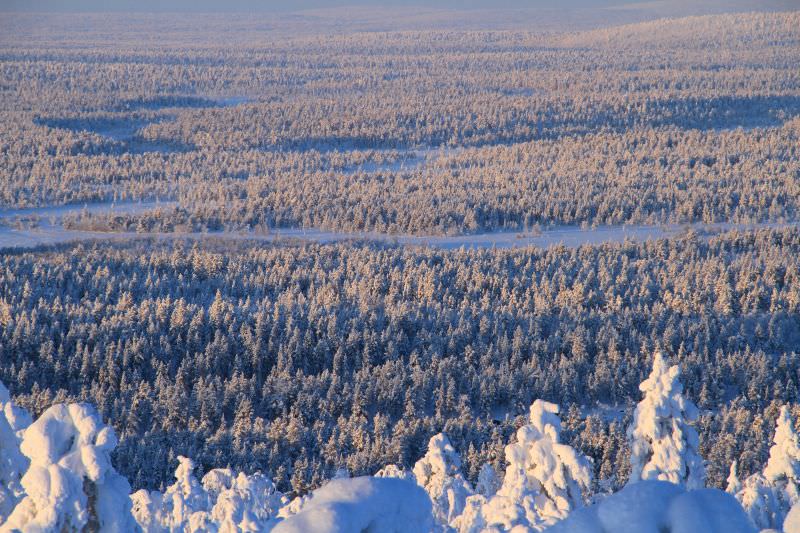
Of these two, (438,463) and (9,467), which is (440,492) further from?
(9,467)

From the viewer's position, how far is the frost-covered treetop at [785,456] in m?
15.7

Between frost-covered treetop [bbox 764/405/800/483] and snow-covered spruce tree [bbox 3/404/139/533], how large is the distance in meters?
10.9

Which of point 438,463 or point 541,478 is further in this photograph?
point 438,463

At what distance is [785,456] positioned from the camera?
624 inches

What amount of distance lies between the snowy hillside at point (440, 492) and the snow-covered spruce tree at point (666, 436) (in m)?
0.02

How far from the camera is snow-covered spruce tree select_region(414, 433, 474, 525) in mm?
16062

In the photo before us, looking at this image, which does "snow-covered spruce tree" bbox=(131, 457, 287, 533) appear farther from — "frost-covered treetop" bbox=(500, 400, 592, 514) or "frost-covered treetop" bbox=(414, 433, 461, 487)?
"frost-covered treetop" bbox=(500, 400, 592, 514)

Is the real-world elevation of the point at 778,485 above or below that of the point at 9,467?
below

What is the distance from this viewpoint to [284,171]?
263ft

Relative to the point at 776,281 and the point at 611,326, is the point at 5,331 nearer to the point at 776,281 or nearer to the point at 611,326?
the point at 611,326

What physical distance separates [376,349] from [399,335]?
1063mm

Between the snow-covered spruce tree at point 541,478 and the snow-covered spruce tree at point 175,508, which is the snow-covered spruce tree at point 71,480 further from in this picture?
the snow-covered spruce tree at point 541,478

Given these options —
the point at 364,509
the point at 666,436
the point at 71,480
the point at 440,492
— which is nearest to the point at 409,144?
the point at 440,492

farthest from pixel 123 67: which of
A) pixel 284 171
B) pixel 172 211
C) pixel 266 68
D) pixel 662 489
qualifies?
→ pixel 662 489
